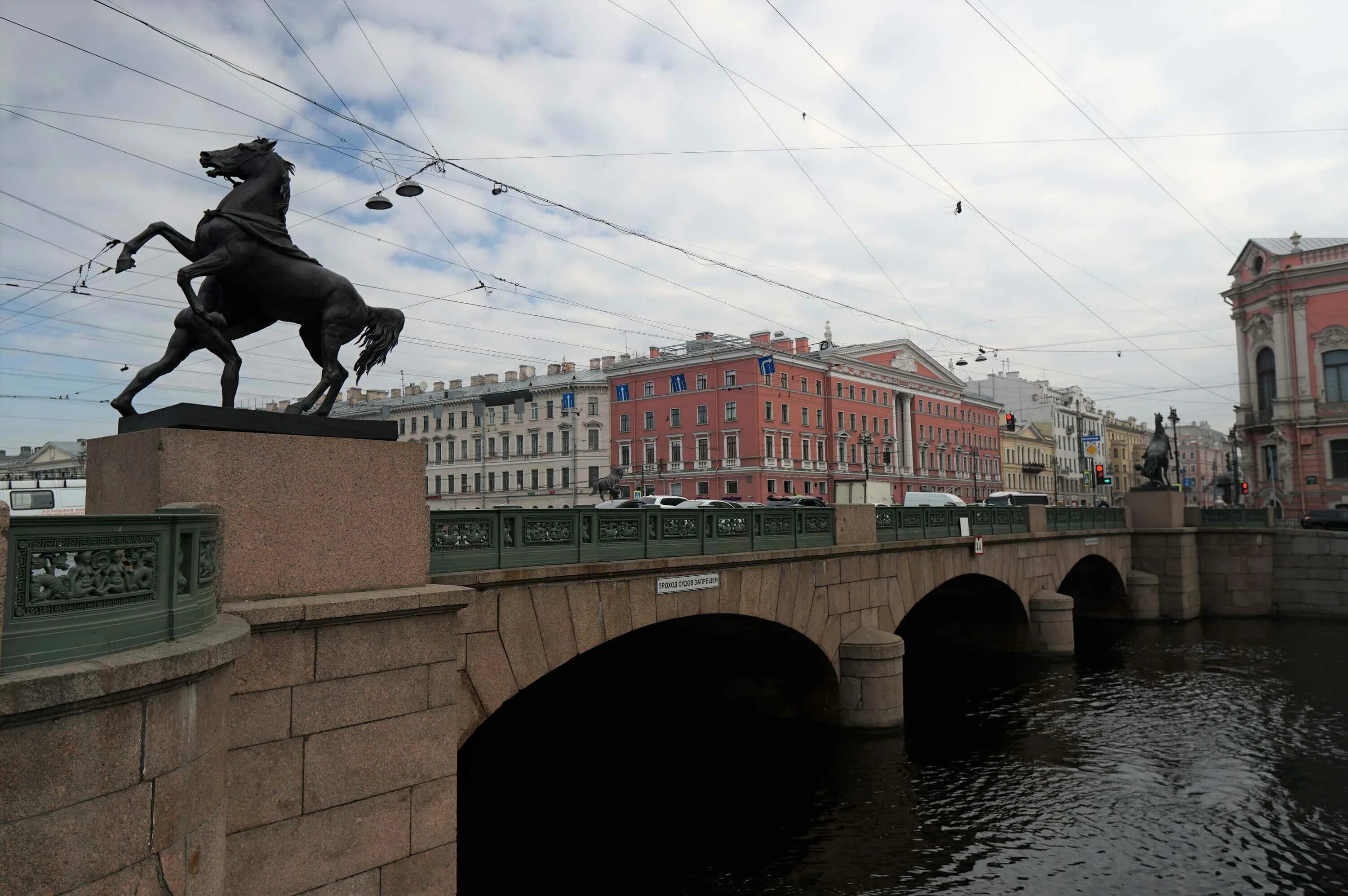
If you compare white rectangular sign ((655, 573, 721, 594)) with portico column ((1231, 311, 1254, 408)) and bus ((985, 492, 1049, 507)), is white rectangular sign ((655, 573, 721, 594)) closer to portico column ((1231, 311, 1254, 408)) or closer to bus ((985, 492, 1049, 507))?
bus ((985, 492, 1049, 507))

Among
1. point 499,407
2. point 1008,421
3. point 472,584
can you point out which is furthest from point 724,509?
point 499,407

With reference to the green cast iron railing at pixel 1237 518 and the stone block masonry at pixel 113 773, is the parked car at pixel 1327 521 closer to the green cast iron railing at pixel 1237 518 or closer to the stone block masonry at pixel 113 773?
the green cast iron railing at pixel 1237 518

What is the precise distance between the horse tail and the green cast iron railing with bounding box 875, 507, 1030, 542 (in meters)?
10.8

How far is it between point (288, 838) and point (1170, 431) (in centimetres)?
21195

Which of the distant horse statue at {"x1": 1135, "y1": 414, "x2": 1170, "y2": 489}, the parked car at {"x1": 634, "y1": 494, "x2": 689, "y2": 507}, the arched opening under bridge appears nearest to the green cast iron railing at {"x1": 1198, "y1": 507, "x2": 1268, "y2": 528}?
the distant horse statue at {"x1": 1135, "y1": 414, "x2": 1170, "y2": 489}

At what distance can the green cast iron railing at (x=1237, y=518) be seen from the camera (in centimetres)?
3177

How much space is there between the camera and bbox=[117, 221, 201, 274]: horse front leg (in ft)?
20.1

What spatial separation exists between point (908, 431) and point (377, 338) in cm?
7021

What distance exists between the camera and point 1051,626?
2330cm

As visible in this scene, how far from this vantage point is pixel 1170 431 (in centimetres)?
18862

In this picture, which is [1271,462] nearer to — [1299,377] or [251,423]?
[1299,377]

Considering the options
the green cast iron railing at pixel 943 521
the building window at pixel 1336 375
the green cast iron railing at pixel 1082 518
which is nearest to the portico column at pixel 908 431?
the building window at pixel 1336 375

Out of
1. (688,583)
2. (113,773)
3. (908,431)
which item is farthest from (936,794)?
(908,431)

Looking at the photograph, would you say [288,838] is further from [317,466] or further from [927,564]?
[927,564]
